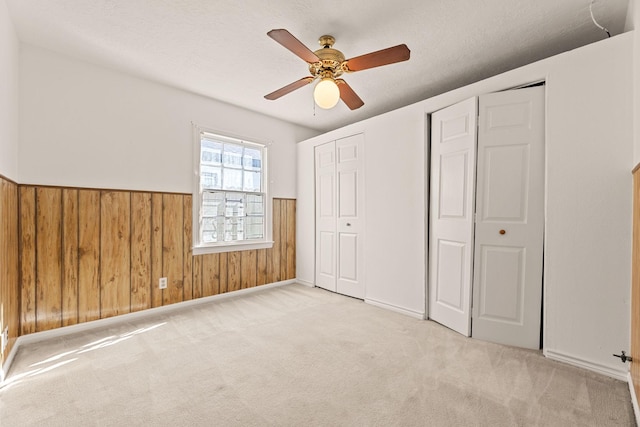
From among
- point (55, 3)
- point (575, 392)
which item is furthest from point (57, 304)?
point (575, 392)

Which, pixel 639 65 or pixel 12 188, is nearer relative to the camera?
pixel 639 65

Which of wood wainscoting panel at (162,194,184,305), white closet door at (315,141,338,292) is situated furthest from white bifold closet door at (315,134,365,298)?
wood wainscoting panel at (162,194,184,305)

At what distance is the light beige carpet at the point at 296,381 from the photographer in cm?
163

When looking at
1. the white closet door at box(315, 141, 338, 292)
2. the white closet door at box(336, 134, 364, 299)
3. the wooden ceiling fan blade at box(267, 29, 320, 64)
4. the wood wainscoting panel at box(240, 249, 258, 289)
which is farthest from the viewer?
the white closet door at box(315, 141, 338, 292)

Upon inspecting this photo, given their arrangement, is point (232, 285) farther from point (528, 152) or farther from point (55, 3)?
point (528, 152)

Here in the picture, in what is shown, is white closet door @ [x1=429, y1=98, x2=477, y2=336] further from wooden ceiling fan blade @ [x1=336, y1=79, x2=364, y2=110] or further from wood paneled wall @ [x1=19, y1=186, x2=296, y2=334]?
wood paneled wall @ [x1=19, y1=186, x2=296, y2=334]

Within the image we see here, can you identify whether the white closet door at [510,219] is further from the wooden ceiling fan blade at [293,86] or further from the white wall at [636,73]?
the wooden ceiling fan blade at [293,86]

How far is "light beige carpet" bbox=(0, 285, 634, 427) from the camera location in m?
1.63

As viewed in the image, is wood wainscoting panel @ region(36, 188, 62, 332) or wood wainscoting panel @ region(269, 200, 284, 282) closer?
wood wainscoting panel @ region(36, 188, 62, 332)

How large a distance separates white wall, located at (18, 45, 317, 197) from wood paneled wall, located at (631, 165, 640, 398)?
395cm

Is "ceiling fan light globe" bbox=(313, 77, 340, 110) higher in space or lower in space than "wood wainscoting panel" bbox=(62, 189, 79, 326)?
higher

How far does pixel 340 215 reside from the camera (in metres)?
4.12

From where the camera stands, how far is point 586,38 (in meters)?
2.39

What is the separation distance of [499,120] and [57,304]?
4349mm
